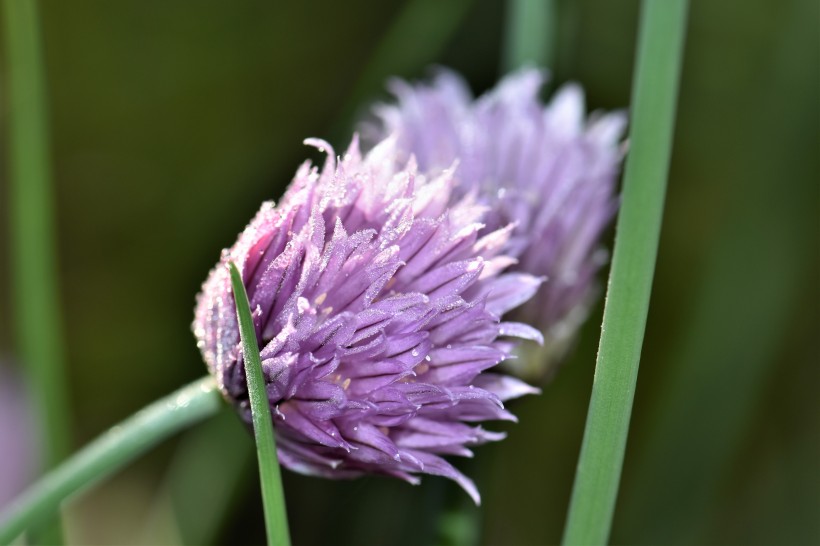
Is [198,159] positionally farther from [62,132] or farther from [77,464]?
[77,464]

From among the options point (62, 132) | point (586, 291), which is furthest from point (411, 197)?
point (62, 132)

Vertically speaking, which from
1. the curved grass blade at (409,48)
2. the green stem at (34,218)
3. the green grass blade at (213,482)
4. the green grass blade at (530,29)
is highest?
the curved grass blade at (409,48)

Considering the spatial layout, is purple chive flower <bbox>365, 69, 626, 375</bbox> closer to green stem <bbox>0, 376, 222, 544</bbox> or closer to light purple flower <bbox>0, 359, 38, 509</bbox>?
green stem <bbox>0, 376, 222, 544</bbox>

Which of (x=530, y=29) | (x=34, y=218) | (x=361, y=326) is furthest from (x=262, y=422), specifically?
(x=530, y=29)

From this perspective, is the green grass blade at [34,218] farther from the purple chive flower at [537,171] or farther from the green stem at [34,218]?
the purple chive flower at [537,171]

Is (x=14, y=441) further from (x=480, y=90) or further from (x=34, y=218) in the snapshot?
(x=480, y=90)

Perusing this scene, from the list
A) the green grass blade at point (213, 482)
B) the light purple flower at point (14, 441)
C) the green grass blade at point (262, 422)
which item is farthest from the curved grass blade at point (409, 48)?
the green grass blade at point (262, 422)
